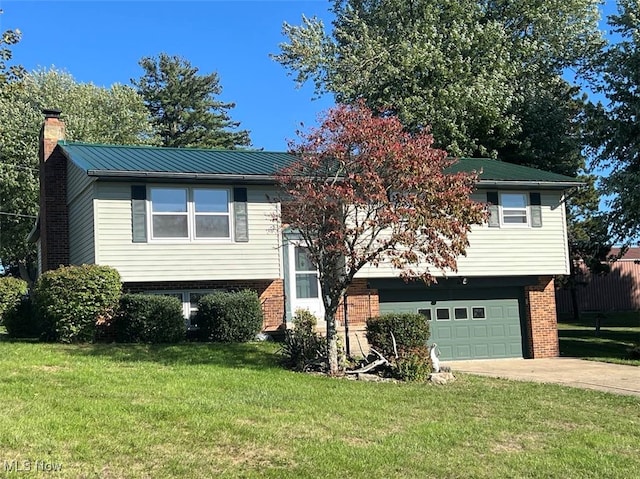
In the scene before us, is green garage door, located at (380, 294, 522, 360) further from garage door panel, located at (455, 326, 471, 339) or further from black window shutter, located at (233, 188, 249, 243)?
black window shutter, located at (233, 188, 249, 243)

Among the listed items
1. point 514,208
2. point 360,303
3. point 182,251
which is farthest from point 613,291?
point 182,251

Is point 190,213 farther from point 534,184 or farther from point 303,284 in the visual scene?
point 534,184

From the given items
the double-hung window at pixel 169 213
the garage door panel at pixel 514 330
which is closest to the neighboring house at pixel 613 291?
the garage door panel at pixel 514 330

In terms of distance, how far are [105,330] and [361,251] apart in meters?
6.71

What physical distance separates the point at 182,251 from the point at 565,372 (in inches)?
370

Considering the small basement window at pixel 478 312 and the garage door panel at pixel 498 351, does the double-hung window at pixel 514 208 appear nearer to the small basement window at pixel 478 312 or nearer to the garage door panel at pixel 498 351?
the small basement window at pixel 478 312

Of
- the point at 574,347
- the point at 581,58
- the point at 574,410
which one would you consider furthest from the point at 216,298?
the point at 581,58

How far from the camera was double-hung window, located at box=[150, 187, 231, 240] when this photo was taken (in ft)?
55.7

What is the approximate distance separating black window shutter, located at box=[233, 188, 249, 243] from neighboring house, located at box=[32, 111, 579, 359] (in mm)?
25

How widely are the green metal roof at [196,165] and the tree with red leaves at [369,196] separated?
4.23m

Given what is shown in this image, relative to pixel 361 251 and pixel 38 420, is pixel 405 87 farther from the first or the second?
pixel 38 420

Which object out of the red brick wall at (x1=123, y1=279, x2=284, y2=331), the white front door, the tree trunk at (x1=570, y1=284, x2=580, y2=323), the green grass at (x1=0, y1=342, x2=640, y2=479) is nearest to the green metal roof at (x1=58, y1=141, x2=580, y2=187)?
the white front door

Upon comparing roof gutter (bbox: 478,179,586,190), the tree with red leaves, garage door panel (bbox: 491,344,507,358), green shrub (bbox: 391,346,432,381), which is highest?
roof gutter (bbox: 478,179,586,190)

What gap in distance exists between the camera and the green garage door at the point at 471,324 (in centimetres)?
1955
